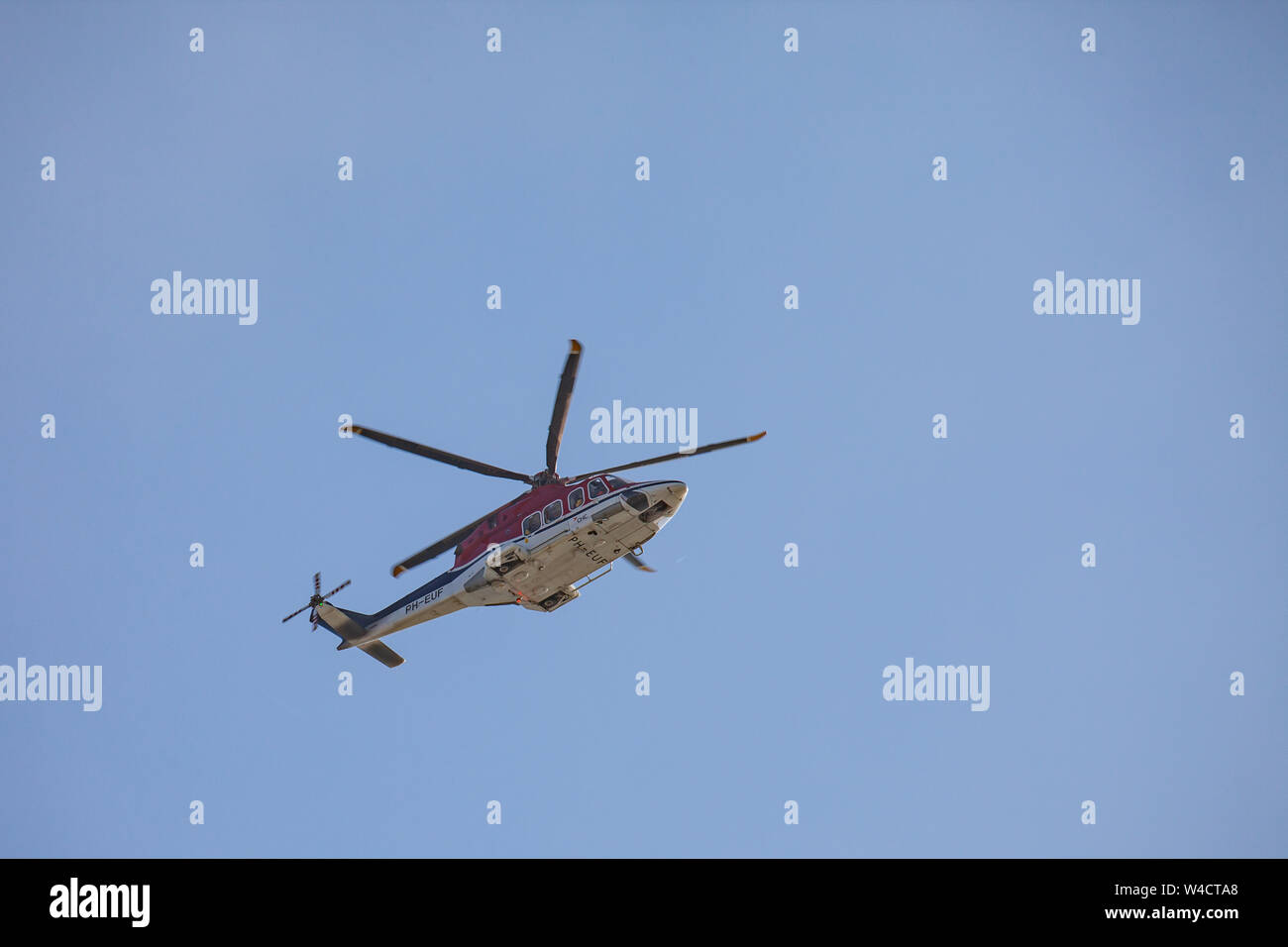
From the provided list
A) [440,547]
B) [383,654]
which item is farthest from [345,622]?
[440,547]

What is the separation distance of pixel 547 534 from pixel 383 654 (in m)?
Result: 10.1

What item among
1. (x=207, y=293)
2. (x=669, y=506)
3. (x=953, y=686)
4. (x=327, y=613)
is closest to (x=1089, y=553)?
(x=953, y=686)

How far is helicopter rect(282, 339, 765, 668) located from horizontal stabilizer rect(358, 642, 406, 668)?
2373 millimetres

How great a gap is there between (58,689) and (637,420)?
25.7m

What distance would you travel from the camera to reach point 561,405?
36.5m

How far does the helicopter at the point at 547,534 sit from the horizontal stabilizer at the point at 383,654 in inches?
93.4

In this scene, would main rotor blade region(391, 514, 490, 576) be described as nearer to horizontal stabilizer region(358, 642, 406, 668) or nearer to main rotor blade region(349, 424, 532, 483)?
main rotor blade region(349, 424, 532, 483)

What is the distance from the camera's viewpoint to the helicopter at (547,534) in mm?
35406

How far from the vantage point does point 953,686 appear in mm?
50969

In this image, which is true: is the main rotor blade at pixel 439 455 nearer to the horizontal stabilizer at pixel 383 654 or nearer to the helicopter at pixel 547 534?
the helicopter at pixel 547 534

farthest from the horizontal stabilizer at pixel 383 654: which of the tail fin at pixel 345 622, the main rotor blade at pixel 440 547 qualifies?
the main rotor blade at pixel 440 547

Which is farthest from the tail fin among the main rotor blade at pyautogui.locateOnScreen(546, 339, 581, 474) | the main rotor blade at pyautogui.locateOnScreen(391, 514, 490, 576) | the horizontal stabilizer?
the main rotor blade at pyautogui.locateOnScreen(546, 339, 581, 474)

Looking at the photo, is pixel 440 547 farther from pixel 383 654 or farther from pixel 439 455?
pixel 383 654

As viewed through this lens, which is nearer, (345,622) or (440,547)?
(440,547)
